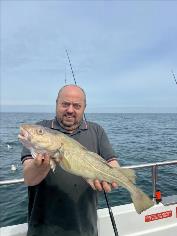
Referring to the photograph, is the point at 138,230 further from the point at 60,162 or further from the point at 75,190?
the point at 60,162

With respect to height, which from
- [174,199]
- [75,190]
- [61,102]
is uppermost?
[61,102]

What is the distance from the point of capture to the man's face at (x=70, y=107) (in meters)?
3.57

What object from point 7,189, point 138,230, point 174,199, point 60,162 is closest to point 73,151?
point 60,162

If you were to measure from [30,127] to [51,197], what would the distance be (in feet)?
2.75

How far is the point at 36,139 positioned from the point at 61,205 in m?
0.84

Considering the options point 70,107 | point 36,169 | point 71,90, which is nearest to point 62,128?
point 70,107

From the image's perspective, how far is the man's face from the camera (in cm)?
357

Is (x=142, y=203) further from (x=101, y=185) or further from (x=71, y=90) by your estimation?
(x=71, y=90)

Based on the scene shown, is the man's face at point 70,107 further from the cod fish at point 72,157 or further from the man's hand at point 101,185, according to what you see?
the man's hand at point 101,185

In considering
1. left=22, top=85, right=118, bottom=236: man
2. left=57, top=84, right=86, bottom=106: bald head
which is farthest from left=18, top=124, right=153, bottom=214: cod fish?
left=57, top=84, right=86, bottom=106: bald head

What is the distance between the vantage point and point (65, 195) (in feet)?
11.5

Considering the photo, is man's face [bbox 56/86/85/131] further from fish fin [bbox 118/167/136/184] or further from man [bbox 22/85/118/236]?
fish fin [bbox 118/167/136/184]

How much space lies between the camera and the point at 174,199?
560 cm

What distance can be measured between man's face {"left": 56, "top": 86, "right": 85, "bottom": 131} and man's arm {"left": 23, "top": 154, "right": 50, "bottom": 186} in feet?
2.01
